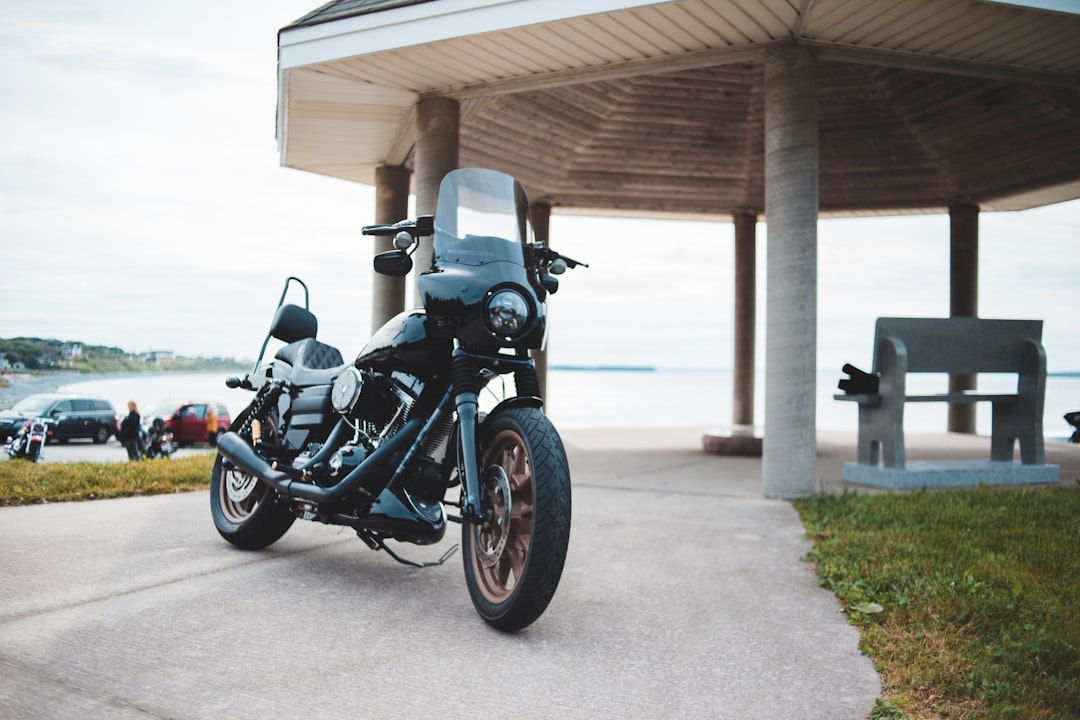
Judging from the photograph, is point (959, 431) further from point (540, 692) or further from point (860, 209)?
point (540, 692)

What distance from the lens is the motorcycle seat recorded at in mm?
4352

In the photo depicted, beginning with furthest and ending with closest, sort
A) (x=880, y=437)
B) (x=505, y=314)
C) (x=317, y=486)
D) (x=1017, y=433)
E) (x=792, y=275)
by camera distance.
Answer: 1. (x=1017, y=433)
2. (x=880, y=437)
3. (x=792, y=275)
4. (x=317, y=486)
5. (x=505, y=314)

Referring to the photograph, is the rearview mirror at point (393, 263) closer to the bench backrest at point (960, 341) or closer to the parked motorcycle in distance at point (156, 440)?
the bench backrest at point (960, 341)

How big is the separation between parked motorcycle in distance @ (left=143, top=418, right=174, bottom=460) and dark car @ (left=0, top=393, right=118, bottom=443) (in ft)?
5.59

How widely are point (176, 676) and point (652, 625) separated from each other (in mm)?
1824

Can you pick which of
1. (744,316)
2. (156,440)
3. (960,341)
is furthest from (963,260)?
(156,440)

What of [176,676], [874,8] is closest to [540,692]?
[176,676]

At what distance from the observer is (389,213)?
13.6m

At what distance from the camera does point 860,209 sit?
16469mm

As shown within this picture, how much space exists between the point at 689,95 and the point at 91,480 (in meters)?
9.69

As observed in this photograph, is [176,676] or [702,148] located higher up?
[702,148]

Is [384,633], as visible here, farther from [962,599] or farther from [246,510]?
[962,599]

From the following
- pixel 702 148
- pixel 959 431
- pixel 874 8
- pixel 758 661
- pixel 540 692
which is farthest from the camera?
pixel 959 431

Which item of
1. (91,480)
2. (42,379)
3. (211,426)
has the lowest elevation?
(211,426)
